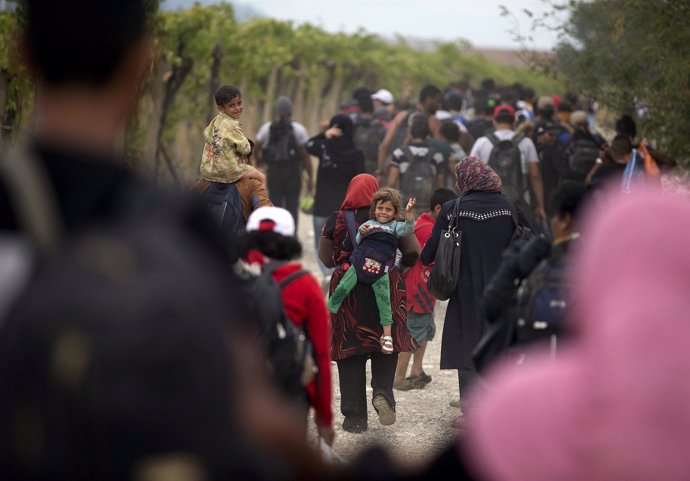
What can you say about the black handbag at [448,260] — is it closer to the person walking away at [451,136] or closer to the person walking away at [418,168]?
the person walking away at [418,168]

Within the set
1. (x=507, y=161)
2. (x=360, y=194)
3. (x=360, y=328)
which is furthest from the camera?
(x=507, y=161)

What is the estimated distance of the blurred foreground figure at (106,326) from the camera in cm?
157

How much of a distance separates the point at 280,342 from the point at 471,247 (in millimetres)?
3441

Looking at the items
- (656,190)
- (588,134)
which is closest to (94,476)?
(656,190)

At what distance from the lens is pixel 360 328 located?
7.59m

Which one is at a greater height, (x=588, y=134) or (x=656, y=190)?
(x=656, y=190)

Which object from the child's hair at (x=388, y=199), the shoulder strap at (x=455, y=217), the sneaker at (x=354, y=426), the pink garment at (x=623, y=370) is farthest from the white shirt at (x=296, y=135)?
the pink garment at (x=623, y=370)

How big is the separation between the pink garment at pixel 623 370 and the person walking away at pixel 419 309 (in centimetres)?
667

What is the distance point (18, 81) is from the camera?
1253 centimetres

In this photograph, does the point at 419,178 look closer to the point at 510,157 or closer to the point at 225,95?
the point at 510,157

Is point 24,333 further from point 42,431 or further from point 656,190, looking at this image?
point 656,190

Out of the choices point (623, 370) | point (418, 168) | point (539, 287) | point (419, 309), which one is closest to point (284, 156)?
point (418, 168)

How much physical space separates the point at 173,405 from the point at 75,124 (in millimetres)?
474

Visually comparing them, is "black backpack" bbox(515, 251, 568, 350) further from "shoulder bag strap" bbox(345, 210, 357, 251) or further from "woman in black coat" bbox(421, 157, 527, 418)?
"shoulder bag strap" bbox(345, 210, 357, 251)
